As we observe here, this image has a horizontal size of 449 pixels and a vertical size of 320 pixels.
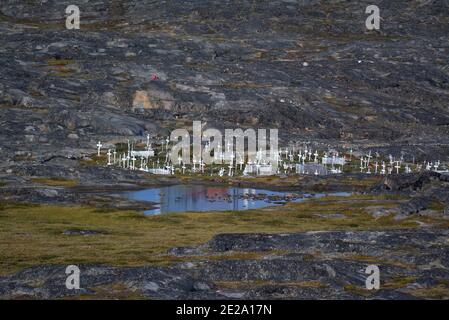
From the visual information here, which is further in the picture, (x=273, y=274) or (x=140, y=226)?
(x=140, y=226)

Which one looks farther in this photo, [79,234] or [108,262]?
[79,234]

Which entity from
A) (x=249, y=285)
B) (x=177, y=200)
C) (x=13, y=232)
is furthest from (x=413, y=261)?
(x=177, y=200)

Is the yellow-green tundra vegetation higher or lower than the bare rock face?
higher

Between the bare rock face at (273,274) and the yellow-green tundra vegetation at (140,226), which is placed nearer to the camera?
the bare rock face at (273,274)

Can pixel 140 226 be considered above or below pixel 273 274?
above

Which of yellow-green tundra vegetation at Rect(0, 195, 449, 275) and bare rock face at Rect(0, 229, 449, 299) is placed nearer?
bare rock face at Rect(0, 229, 449, 299)
